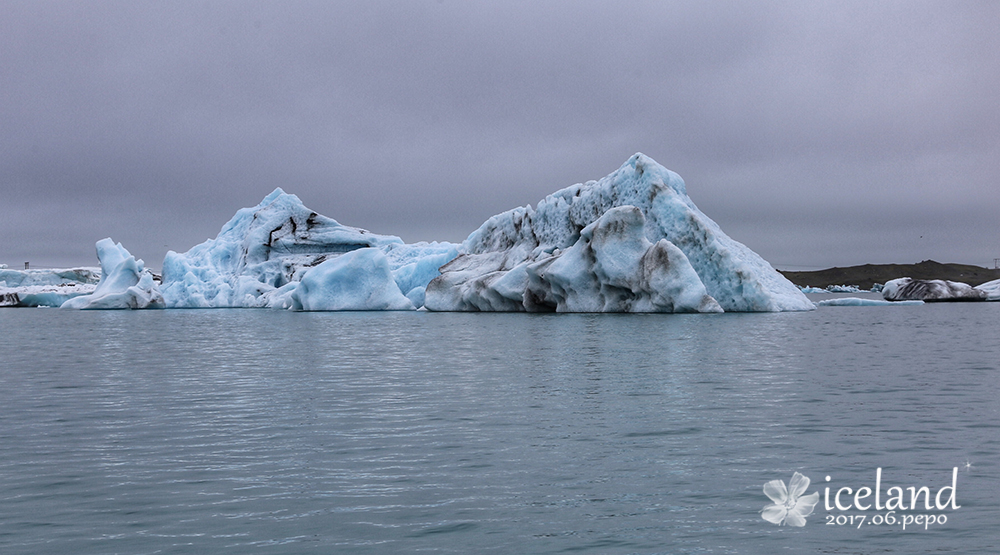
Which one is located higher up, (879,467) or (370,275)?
(370,275)

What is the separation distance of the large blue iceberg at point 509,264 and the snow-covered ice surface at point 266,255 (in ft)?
0.25

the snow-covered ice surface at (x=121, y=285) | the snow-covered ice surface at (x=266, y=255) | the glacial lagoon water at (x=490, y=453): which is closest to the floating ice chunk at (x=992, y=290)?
the snow-covered ice surface at (x=266, y=255)

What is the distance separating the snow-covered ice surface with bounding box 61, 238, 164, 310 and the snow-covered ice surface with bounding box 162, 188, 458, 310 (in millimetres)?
2440

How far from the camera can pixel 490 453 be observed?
662 centimetres

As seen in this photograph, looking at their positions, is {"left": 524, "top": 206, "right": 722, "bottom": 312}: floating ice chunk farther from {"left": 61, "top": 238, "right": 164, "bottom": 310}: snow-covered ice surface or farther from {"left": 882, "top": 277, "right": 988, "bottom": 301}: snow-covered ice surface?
{"left": 882, "top": 277, "right": 988, "bottom": 301}: snow-covered ice surface

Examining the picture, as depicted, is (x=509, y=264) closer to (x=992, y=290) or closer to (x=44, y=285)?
(x=992, y=290)

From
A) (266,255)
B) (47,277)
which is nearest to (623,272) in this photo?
(266,255)

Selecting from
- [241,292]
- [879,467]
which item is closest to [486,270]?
[241,292]

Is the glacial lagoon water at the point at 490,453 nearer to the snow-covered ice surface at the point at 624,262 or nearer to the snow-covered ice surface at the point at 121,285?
the snow-covered ice surface at the point at 624,262

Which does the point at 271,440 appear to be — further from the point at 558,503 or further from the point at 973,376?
the point at 973,376

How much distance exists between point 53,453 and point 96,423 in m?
1.58

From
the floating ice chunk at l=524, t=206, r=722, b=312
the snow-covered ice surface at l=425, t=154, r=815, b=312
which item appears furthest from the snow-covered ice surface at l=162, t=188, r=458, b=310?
the floating ice chunk at l=524, t=206, r=722, b=312

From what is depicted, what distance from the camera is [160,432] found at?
25.7ft

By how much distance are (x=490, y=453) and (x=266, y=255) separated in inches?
1935
